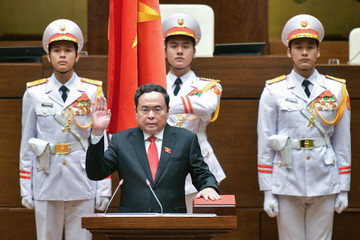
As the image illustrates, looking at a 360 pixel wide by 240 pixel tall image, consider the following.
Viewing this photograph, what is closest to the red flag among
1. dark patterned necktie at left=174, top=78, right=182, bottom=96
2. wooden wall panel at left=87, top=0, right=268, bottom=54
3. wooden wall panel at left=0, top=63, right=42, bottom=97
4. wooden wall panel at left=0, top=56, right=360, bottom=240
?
dark patterned necktie at left=174, top=78, right=182, bottom=96

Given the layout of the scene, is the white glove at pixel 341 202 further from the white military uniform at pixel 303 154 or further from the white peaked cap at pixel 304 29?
the white peaked cap at pixel 304 29

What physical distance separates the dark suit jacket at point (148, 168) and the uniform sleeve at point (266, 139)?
1.12m

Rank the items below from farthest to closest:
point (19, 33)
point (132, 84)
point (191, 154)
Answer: point (19, 33) < point (132, 84) < point (191, 154)

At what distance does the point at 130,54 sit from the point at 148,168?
2.65ft

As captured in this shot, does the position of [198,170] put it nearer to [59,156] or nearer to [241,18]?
[59,156]

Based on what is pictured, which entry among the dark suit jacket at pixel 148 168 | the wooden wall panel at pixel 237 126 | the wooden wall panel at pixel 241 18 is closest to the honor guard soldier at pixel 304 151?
the wooden wall panel at pixel 237 126

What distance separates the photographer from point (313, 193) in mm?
4211

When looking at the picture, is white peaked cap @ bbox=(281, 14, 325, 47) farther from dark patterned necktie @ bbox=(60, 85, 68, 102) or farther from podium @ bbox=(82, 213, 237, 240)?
podium @ bbox=(82, 213, 237, 240)

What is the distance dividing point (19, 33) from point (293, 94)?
4.56 meters

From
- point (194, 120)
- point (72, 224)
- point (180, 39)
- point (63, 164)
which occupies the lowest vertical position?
point (72, 224)

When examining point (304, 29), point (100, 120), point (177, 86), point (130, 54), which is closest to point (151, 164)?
point (100, 120)

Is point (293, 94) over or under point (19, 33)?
under

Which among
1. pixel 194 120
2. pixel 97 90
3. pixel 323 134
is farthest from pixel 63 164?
pixel 323 134

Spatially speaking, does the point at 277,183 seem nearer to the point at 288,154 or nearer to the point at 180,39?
the point at 288,154
